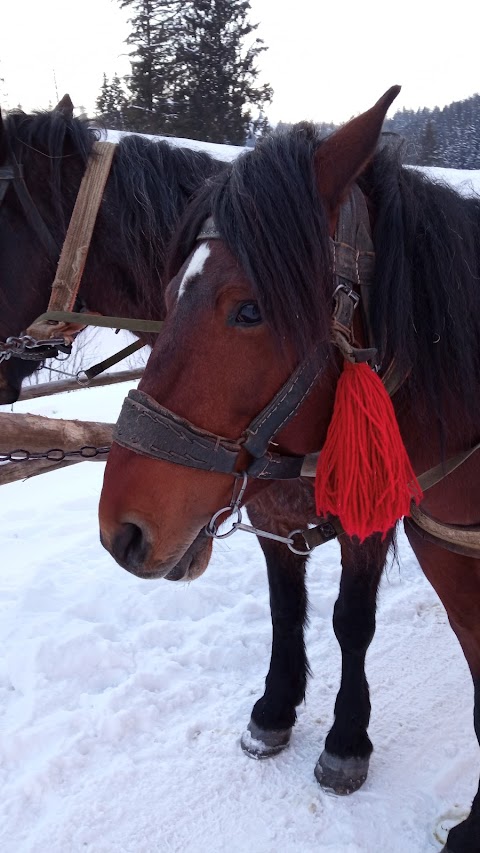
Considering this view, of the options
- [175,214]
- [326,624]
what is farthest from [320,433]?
[326,624]

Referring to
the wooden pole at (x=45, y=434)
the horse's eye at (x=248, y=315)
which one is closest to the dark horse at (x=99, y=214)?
the wooden pole at (x=45, y=434)

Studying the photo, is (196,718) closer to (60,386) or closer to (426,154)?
(60,386)

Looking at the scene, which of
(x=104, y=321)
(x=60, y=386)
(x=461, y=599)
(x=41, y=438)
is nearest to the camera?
(x=461, y=599)

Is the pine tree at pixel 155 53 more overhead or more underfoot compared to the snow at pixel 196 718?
more overhead

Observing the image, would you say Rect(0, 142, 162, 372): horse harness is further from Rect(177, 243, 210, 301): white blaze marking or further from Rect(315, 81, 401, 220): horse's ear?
Rect(315, 81, 401, 220): horse's ear

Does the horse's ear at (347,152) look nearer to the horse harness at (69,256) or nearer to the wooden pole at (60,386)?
the horse harness at (69,256)

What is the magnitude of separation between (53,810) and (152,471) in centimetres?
173

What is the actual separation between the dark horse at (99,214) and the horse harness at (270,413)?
0.99 metres

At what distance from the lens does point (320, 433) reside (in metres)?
1.35

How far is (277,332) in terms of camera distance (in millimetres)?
1188

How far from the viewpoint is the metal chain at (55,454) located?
1.96 meters

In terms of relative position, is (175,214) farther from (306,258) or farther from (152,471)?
(152,471)

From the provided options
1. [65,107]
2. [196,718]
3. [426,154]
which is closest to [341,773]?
[196,718]

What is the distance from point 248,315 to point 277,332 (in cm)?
7
